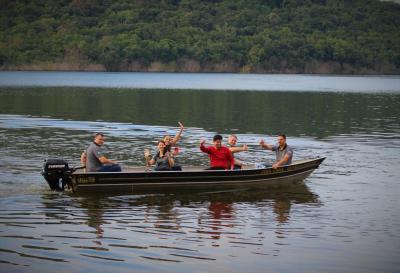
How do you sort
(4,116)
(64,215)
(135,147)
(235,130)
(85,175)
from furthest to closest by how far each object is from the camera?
(4,116), (235,130), (135,147), (85,175), (64,215)

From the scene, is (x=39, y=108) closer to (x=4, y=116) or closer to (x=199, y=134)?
(x=4, y=116)

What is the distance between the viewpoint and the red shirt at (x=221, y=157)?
25172mm

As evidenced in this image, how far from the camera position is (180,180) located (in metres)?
24.6

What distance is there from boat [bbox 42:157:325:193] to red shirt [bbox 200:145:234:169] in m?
0.41

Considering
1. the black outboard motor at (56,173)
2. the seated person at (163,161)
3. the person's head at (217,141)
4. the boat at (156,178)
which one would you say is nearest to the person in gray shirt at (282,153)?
the boat at (156,178)

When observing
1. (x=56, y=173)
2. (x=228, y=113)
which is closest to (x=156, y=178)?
(x=56, y=173)

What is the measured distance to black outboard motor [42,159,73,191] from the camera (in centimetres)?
2367

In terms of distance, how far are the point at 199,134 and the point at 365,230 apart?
24451mm

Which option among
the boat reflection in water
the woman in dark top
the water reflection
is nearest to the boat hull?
A: the boat reflection in water

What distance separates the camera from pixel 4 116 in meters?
54.9

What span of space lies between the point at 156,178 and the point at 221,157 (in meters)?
2.17

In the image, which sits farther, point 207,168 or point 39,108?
point 39,108

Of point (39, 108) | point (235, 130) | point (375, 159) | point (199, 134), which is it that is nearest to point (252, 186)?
point (375, 159)

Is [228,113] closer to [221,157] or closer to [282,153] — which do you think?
[282,153]
